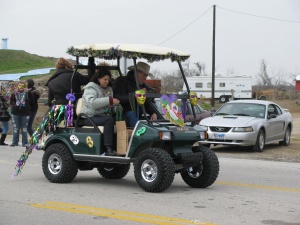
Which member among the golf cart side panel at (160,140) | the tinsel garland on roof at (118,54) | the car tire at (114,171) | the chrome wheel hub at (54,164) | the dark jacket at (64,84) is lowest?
the car tire at (114,171)

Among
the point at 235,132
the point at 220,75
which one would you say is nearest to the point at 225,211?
the point at 235,132

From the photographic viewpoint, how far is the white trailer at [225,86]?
5978cm

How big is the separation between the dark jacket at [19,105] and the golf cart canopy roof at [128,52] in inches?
296

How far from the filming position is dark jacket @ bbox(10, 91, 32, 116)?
57.0ft

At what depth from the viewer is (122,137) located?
31.4ft

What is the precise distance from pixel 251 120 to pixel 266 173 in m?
4.82

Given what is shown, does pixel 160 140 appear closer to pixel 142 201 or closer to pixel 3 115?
pixel 142 201

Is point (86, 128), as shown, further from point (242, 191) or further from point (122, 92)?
point (242, 191)

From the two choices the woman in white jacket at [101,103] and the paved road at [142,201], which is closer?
the paved road at [142,201]

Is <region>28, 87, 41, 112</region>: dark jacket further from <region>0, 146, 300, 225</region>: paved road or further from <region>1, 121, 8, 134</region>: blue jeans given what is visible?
<region>0, 146, 300, 225</region>: paved road

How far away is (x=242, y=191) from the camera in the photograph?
31.6 ft

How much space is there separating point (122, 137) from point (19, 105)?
28.0 feet

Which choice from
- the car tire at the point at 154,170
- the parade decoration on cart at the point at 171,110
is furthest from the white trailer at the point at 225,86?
the car tire at the point at 154,170

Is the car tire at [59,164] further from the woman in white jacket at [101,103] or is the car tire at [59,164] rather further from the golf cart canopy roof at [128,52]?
the golf cart canopy roof at [128,52]
